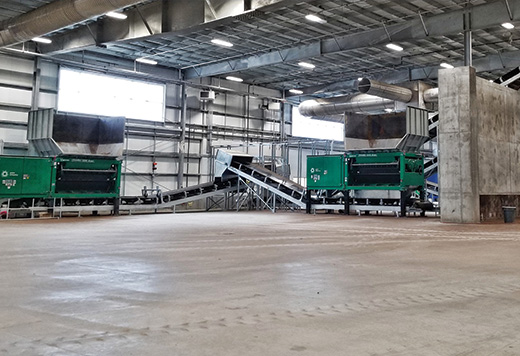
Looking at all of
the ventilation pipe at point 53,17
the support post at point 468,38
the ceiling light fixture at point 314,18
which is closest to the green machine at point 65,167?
the ventilation pipe at point 53,17

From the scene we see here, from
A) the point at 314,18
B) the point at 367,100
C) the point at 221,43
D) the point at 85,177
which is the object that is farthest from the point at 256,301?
the point at 367,100

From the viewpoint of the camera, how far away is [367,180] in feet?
69.3

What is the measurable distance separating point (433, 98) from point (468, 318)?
71.1ft

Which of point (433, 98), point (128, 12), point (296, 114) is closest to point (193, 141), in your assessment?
point (296, 114)

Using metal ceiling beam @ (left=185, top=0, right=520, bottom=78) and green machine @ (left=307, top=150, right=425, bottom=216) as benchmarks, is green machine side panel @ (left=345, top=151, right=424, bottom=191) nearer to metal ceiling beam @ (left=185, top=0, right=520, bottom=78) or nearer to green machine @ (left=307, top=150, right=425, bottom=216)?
green machine @ (left=307, top=150, right=425, bottom=216)

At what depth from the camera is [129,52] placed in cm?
2392

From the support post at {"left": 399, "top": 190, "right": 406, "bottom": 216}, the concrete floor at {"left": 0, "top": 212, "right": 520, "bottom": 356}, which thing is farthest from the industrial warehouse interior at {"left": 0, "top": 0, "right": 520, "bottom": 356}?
the support post at {"left": 399, "top": 190, "right": 406, "bottom": 216}

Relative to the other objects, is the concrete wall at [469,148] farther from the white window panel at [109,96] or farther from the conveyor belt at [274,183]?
the white window panel at [109,96]

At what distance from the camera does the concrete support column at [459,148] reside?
50.8ft

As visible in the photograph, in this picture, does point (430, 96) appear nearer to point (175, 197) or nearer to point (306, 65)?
point (306, 65)

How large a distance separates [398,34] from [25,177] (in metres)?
14.8

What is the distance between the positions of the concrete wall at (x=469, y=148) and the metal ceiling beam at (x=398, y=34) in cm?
217

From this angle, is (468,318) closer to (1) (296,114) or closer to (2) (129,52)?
(2) (129,52)

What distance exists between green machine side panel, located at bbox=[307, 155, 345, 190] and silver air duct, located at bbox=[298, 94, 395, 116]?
5750mm
